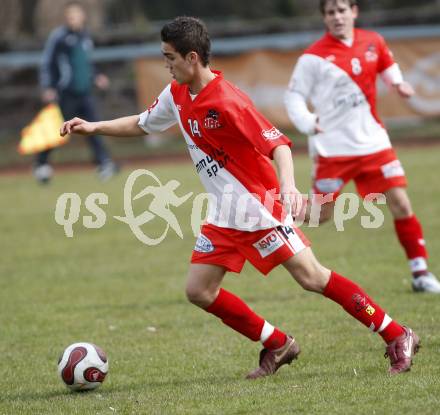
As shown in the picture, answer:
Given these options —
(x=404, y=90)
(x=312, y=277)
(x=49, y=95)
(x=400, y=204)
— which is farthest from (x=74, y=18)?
(x=312, y=277)

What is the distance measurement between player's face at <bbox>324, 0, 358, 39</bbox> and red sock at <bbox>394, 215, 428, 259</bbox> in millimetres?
1344

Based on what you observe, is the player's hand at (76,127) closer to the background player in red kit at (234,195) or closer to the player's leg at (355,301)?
the background player in red kit at (234,195)

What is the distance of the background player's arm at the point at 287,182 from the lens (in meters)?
4.41

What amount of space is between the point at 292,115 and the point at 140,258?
2735mm

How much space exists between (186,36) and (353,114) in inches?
104

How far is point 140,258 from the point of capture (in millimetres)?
9008

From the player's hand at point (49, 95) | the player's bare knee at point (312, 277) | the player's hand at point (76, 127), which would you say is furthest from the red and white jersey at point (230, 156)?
the player's hand at point (49, 95)

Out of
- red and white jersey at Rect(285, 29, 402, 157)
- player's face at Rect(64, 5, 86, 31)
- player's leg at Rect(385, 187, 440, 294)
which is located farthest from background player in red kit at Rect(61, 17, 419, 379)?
player's face at Rect(64, 5, 86, 31)

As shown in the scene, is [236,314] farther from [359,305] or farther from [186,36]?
[186,36]

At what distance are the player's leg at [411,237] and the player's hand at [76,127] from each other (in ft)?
8.30

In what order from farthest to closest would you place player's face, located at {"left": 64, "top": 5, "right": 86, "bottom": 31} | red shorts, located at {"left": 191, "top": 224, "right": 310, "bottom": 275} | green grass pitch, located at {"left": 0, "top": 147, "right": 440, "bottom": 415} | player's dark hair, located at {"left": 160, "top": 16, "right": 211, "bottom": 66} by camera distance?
player's face, located at {"left": 64, "top": 5, "right": 86, "bottom": 31} < red shorts, located at {"left": 191, "top": 224, "right": 310, "bottom": 275} < player's dark hair, located at {"left": 160, "top": 16, "right": 211, "bottom": 66} < green grass pitch, located at {"left": 0, "top": 147, "right": 440, "bottom": 415}

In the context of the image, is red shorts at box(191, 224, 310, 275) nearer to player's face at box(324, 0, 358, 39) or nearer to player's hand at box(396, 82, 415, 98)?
player's hand at box(396, 82, 415, 98)

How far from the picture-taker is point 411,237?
690 cm

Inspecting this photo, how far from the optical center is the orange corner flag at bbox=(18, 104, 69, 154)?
15.2m
